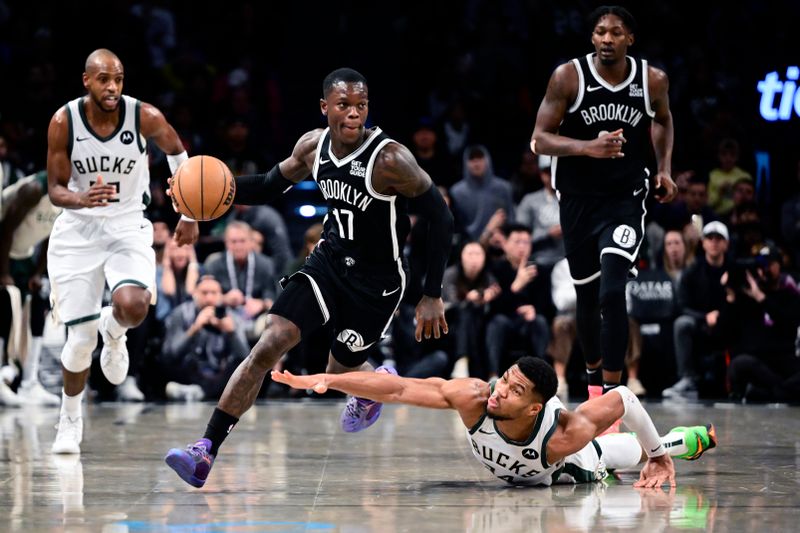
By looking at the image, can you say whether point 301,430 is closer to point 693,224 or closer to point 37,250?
point 37,250

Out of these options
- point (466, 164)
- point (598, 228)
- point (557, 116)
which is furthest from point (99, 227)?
point (466, 164)

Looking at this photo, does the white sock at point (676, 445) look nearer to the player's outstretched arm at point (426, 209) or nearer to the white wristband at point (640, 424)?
the white wristband at point (640, 424)

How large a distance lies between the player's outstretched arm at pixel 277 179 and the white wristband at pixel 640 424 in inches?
76.8

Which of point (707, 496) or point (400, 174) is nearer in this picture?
point (707, 496)

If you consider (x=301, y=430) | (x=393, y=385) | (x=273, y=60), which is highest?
(x=273, y=60)

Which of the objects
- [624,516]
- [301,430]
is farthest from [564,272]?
[624,516]

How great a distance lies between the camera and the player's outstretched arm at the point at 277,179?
6438mm

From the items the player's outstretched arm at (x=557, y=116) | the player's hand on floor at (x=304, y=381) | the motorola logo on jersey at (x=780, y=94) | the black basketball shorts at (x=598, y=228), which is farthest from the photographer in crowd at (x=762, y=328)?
the player's hand on floor at (x=304, y=381)

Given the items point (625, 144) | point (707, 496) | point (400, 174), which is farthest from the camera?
point (625, 144)

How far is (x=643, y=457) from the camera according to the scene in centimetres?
656

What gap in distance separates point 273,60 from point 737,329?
6960 mm

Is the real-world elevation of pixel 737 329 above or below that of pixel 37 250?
below

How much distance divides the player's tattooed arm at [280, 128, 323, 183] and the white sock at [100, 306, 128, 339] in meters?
1.55

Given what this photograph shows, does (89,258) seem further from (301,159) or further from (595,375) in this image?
(595,375)
